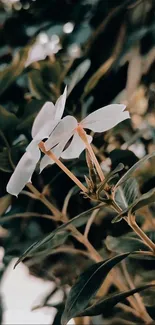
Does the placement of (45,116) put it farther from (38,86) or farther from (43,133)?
(38,86)

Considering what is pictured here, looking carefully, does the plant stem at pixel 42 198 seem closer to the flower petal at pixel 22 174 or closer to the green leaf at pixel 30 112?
the green leaf at pixel 30 112

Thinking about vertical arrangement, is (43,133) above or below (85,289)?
above

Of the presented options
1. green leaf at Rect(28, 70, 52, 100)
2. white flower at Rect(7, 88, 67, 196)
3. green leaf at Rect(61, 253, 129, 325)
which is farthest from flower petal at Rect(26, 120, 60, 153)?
green leaf at Rect(28, 70, 52, 100)

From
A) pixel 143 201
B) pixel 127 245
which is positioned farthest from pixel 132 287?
pixel 143 201

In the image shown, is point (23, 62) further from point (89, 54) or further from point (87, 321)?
point (87, 321)

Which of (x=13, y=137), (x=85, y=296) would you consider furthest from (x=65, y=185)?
(x=85, y=296)

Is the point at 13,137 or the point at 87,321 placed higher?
the point at 13,137
